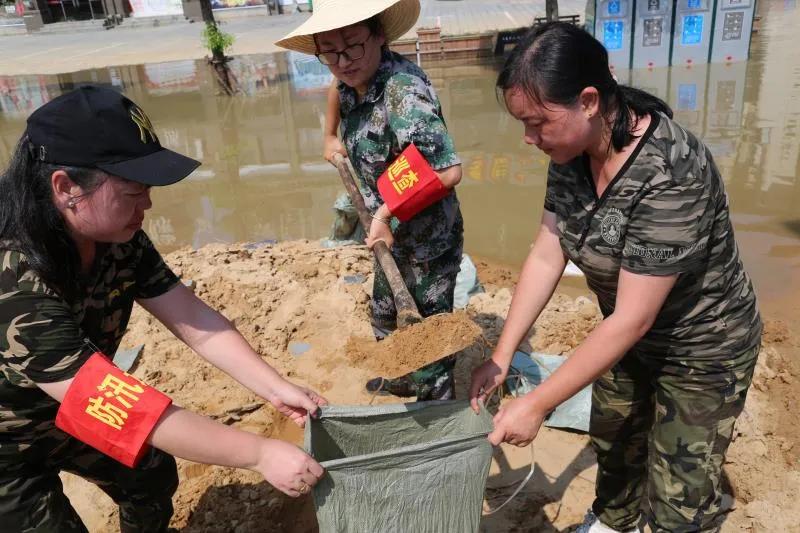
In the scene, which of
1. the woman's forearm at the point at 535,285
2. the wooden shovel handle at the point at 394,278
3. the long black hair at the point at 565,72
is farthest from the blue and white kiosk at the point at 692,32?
the long black hair at the point at 565,72

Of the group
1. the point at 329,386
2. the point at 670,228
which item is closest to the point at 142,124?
the point at 670,228

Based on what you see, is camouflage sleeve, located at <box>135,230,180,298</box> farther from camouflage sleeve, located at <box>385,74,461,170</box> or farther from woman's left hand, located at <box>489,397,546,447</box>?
woman's left hand, located at <box>489,397,546,447</box>

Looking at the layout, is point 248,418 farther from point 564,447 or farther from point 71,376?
point 71,376

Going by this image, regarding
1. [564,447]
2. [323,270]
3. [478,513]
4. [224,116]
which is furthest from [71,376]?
[224,116]

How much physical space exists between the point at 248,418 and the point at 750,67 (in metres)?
11.2

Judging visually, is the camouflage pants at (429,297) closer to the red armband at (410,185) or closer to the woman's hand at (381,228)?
the woman's hand at (381,228)

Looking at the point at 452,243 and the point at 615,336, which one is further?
the point at 452,243

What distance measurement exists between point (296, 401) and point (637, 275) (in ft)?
3.40

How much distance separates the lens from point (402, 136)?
2.23m

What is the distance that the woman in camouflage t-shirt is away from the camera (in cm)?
148

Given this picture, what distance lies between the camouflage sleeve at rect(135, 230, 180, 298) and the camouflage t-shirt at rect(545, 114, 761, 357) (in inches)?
49.3

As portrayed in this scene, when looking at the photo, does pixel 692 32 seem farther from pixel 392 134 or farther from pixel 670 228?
pixel 670 228

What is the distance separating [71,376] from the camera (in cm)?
145

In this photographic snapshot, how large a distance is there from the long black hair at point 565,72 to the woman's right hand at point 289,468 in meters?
1.05
